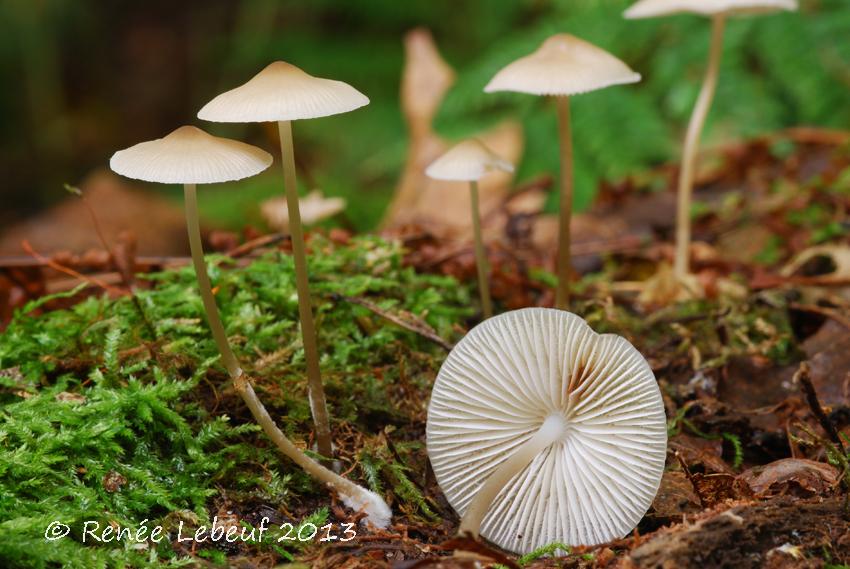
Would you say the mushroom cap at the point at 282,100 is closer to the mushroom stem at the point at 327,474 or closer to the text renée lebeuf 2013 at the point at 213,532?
the mushroom stem at the point at 327,474

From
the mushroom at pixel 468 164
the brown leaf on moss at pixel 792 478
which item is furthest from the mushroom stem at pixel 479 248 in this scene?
the brown leaf on moss at pixel 792 478

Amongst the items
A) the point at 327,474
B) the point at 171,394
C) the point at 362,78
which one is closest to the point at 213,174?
the point at 171,394

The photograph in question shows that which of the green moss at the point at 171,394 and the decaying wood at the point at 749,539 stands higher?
the green moss at the point at 171,394

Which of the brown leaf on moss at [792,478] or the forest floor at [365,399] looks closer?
the forest floor at [365,399]

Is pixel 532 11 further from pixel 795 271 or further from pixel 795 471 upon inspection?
pixel 795 471

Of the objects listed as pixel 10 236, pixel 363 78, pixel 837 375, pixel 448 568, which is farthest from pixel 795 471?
pixel 363 78

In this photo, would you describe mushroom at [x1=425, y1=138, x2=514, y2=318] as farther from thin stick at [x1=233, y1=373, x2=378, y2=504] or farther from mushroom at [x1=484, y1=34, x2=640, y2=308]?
thin stick at [x1=233, y1=373, x2=378, y2=504]

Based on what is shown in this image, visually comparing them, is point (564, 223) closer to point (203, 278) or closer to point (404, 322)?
point (404, 322)

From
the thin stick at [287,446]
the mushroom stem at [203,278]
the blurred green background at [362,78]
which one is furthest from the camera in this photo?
the blurred green background at [362,78]
